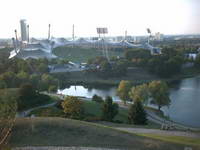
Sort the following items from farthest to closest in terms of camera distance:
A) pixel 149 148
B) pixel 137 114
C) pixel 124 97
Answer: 1. pixel 124 97
2. pixel 137 114
3. pixel 149 148

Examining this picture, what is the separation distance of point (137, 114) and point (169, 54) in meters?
11.3

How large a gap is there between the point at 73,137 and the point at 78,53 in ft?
54.7

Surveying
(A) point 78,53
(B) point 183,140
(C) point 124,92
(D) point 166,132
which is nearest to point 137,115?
(D) point 166,132

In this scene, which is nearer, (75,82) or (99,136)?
(99,136)

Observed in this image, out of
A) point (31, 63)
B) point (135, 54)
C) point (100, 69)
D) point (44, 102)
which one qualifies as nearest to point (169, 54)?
point (135, 54)

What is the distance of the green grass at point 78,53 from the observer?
18609 millimetres

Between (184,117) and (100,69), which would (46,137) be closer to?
(184,117)

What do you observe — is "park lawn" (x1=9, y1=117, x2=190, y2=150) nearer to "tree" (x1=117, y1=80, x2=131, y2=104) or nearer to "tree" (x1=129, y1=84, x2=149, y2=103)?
"tree" (x1=129, y1=84, x2=149, y2=103)

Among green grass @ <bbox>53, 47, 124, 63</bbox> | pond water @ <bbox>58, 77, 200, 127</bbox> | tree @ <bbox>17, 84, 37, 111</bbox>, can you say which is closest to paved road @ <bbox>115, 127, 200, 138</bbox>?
pond water @ <bbox>58, 77, 200, 127</bbox>

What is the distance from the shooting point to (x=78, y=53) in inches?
762

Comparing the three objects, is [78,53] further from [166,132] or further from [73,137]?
[73,137]

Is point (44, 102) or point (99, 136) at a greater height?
point (99, 136)

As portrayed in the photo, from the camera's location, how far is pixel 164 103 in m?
6.27

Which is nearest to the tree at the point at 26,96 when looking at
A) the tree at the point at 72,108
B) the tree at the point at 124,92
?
the tree at the point at 72,108
